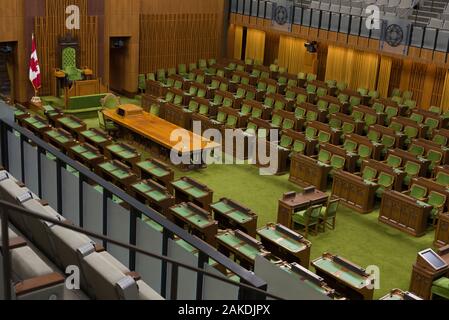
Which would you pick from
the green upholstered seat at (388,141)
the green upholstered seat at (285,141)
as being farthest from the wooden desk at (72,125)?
the green upholstered seat at (388,141)

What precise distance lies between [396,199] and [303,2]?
11.2 m

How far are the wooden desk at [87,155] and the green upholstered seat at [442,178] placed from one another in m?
6.98

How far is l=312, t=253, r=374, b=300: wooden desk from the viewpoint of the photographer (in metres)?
7.98

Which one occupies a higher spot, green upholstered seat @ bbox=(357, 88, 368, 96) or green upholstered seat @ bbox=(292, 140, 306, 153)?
green upholstered seat @ bbox=(357, 88, 368, 96)

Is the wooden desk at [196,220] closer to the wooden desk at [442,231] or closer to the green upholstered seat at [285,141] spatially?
the wooden desk at [442,231]

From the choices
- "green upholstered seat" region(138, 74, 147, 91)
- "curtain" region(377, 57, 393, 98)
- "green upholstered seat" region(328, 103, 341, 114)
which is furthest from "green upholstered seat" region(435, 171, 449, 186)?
"green upholstered seat" region(138, 74, 147, 91)

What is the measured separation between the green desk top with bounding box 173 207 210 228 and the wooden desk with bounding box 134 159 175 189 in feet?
5.67

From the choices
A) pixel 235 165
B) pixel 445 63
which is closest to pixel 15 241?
pixel 235 165

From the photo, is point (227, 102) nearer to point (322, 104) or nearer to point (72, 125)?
point (322, 104)

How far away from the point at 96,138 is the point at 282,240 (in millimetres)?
6044

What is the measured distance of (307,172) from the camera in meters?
13.0

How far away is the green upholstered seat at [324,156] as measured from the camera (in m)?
13.3

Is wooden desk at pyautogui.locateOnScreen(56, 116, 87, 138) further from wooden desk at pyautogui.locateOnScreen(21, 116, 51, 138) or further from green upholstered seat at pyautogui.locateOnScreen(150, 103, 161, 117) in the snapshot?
green upholstered seat at pyautogui.locateOnScreen(150, 103, 161, 117)

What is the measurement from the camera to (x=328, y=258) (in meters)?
8.66
